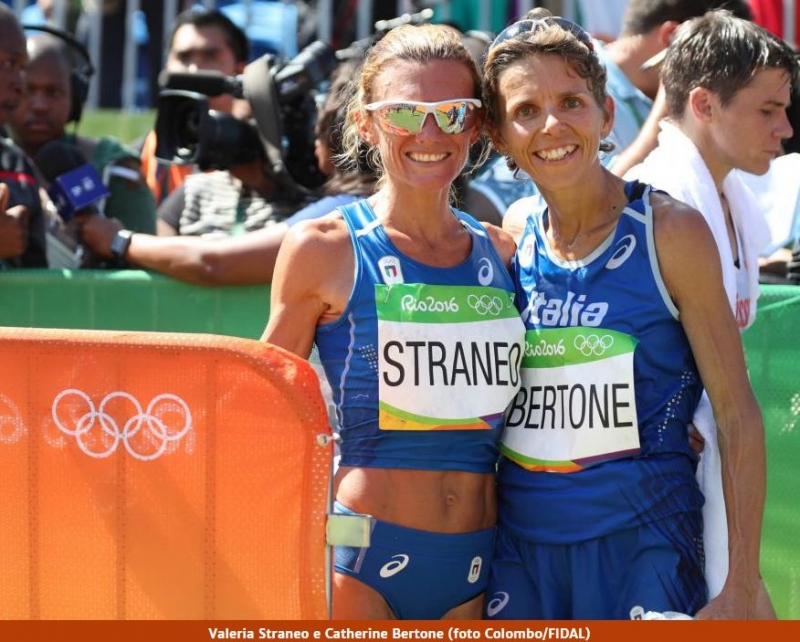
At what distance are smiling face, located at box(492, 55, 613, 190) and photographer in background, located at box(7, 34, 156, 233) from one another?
2.58 m

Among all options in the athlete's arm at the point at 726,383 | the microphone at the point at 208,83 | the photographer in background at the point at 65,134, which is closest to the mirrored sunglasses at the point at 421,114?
the athlete's arm at the point at 726,383

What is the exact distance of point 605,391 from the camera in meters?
2.85

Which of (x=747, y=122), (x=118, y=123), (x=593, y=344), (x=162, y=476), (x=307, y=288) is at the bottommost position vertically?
(x=162, y=476)

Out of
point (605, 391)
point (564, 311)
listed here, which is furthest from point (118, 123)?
point (605, 391)

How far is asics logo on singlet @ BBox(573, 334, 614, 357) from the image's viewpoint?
2.84 meters

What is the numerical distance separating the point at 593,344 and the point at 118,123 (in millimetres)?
6168

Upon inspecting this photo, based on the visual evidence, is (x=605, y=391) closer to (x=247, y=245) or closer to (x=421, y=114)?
(x=421, y=114)

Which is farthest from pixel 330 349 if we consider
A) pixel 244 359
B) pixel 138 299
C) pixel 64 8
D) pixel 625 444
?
pixel 64 8

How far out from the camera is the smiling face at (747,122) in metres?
3.45

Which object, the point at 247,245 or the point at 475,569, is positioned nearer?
the point at 475,569

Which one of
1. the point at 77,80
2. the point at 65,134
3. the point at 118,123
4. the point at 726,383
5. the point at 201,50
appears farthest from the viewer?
the point at 118,123

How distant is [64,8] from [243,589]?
6.42 m

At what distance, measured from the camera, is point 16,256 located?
4.32m

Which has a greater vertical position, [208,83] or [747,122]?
[208,83]
